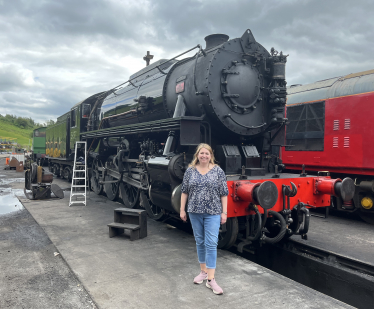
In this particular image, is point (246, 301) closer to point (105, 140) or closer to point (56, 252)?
point (56, 252)

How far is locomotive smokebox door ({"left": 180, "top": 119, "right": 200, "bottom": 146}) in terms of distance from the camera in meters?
4.38

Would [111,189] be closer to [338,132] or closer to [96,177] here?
[96,177]

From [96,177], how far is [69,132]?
2641 mm

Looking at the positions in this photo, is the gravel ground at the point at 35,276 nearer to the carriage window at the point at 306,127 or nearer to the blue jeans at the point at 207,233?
the blue jeans at the point at 207,233

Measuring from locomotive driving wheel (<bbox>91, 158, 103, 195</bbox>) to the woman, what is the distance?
6198 millimetres

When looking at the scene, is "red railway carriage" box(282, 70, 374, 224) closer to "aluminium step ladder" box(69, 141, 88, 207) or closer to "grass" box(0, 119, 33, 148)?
"aluminium step ladder" box(69, 141, 88, 207)

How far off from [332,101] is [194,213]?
5147 millimetres

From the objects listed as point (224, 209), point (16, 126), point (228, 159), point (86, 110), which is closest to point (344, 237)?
point (228, 159)

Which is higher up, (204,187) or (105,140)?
(105,140)

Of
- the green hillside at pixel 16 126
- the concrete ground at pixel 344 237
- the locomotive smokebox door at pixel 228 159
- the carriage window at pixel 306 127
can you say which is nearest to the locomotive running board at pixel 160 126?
the locomotive smokebox door at pixel 228 159

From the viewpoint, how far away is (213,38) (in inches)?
208

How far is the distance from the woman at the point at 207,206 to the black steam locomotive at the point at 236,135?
619 millimetres

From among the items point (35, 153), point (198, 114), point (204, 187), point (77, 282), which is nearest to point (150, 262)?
point (77, 282)

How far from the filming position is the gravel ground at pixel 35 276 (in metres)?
2.94
